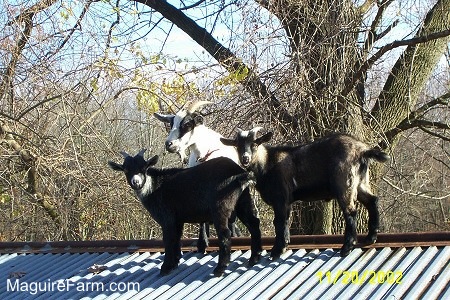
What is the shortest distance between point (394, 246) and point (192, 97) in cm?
500

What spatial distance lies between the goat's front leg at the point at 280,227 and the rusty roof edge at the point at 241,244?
31 cm

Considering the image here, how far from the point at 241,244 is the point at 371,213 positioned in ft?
4.29

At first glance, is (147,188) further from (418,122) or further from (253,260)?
(418,122)

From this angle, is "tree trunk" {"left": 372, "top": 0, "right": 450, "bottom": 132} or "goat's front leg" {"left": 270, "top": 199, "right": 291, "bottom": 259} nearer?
"goat's front leg" {"left": 270, "top": 199, "right": 291, "bottom": 259}

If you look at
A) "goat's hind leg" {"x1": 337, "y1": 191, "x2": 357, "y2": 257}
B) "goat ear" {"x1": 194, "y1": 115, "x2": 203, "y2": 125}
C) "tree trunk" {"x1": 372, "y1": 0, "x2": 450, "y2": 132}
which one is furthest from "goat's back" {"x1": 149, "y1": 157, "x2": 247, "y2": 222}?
"tree trunk" {"x1": 372, "y1": 0, "x2": 450, "y2": 132}

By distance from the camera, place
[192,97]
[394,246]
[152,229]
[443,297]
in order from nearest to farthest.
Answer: [443,297]
[394,246]
[192,97]
[152,229]

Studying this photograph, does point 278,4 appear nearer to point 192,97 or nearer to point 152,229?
point 192,97

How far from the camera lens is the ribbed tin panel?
16.5 ft

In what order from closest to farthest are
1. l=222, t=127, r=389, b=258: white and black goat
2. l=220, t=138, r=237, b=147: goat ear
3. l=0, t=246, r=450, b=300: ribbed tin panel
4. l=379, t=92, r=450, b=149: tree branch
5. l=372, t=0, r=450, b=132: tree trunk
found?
l=0, t=246, r=450, b=300: ribbed tin panel < l=222, t=127, r=389, b=258: white and black goat < l=220, t=138, r=237, b=147: goat ear < l=379, t=92, r=450, b=149: tree branch < l=372, t=0, r=450, b=132: tree trunk

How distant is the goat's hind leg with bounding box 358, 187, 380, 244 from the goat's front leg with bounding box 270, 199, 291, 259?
2.40ft

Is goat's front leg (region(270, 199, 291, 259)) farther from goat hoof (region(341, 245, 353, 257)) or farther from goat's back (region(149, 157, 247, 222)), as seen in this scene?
goat hoof (region(341, 245, 353, 257))

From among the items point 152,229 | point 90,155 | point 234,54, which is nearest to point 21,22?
point 90,155

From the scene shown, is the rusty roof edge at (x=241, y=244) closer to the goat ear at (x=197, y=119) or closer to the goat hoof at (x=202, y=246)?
the goat hoof at (x=202, y=246)

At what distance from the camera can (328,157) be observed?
5934 mm
